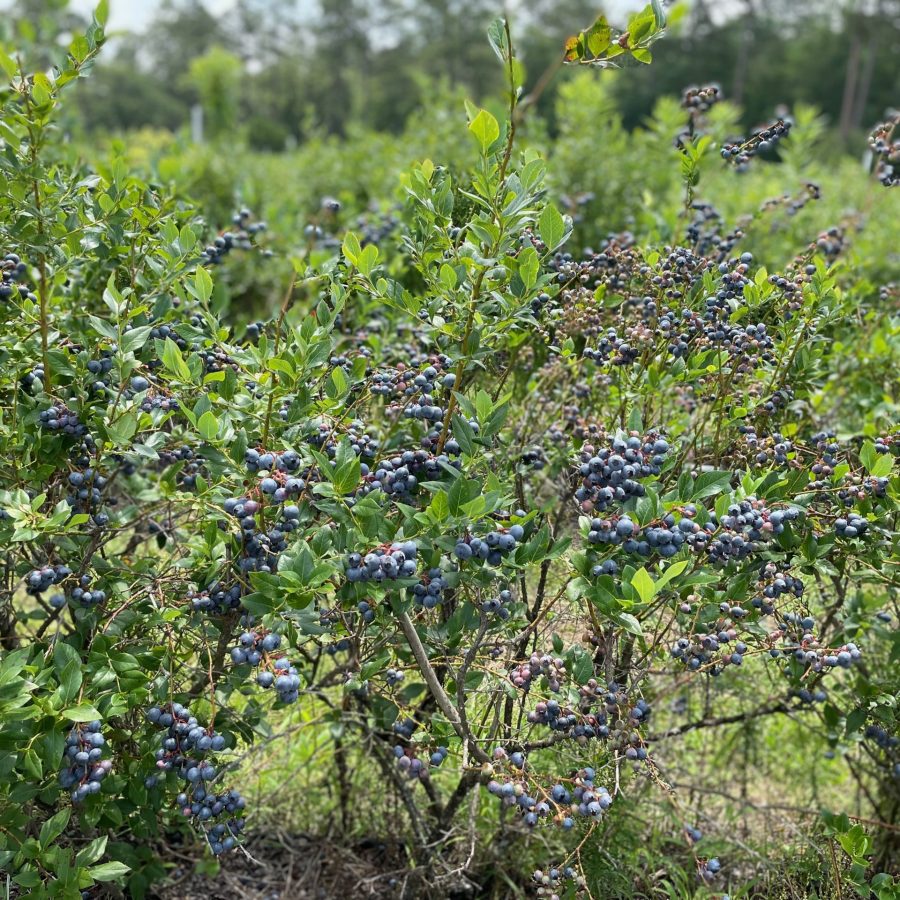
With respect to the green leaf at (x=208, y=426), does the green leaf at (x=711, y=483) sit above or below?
below

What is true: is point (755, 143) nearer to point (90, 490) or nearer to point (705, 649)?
point (705, 649)

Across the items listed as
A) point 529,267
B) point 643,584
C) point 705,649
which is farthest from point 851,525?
point 529,267

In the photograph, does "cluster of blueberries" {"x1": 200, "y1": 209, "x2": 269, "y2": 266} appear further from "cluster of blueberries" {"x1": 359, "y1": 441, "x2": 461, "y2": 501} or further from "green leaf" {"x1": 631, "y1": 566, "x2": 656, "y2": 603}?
"green leaf" {"x1": 631, "y1": 566, "x2": 656, "y2": 603}

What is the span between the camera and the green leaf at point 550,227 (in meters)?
1.63

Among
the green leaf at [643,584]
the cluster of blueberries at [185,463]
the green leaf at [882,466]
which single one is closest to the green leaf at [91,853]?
the cluster of blueberries at [185,463]

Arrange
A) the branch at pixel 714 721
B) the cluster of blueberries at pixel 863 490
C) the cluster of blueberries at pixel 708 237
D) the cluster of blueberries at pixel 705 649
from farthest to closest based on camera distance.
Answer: the cluster of blueberries at pixel 708 237 < the branch at pixel 714 721 < the cluster of blueberries at pixel 863 490 < the cluster of blueberries at pixel 705 649

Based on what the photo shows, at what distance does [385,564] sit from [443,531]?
0.14m

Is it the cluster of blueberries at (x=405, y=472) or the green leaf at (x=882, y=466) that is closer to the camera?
the cluster of blueberries at (x=405, y=472)

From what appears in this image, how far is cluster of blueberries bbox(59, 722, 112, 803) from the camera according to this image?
1605 mm

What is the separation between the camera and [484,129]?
1.56 meters

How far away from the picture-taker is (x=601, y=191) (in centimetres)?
561

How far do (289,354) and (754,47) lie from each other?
57.4 m

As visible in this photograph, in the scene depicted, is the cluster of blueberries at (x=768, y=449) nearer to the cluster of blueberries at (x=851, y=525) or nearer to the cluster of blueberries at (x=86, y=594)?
the cluster of blueberries at (x=851, y=525)

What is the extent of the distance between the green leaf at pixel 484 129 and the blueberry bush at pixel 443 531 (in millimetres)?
22
